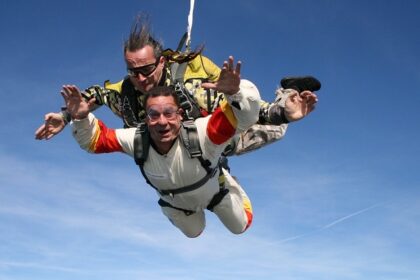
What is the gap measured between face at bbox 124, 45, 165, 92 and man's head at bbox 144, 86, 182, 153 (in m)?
0.21

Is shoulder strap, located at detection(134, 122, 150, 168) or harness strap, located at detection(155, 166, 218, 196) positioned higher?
shoulder strap, located at detection(134, 122, 150, 168)

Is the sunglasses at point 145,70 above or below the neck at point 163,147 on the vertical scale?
above

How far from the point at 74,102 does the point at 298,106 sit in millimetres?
2289

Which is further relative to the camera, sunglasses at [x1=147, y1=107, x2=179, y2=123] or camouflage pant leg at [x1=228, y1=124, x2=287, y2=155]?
camouflage pant leg at [x1=228, y1=124, x2=287, y2=155]

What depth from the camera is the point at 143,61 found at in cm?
569

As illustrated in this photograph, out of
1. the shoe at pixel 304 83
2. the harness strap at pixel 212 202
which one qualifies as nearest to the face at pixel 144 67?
the shoe at pixel 304 83

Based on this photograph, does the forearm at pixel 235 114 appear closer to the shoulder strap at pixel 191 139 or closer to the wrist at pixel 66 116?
the shoulder strap at pixel 191 139

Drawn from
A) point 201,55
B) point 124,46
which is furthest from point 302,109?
point 124,46

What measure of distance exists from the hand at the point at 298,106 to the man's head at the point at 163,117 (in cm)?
119

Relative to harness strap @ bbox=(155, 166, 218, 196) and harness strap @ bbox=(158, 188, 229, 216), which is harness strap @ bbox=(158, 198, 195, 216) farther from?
harness strap @ bbox=(155, 166, 218, 196)

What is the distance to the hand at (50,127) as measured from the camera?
18.1 feet

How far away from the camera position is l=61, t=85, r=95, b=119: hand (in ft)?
17.5

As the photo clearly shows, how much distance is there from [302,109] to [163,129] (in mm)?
1425

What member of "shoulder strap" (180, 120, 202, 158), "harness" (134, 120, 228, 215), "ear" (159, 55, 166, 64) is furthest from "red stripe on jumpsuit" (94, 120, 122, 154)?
"ear" (159, 55, 166, 64)
